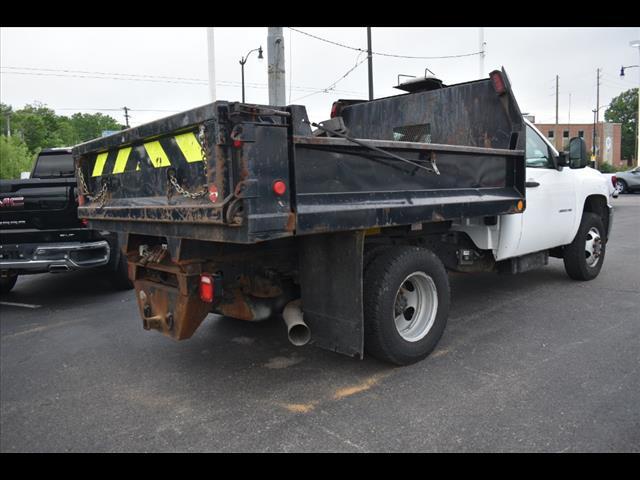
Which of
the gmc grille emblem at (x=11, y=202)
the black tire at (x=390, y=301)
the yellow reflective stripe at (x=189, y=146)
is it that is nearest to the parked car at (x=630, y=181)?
the black tire at (x=390, y=301)

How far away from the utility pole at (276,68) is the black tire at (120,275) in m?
4.52

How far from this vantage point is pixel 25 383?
4.03 meters

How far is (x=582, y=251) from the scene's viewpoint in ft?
21.9

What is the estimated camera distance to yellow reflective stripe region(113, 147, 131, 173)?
12.8ft

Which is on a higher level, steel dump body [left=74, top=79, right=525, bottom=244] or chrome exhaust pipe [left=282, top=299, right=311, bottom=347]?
steel dump body [left=74, top=79, right=525, bottom=244]

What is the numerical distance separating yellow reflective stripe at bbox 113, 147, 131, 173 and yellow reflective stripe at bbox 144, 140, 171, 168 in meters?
0.33

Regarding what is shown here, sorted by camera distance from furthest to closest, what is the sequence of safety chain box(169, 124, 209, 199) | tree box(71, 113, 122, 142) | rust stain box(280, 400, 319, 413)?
tree box(71, 113, 122, 142)
rust stain box(280, 400, 319, 413)
safety chain box(169, 124, 209, 199)

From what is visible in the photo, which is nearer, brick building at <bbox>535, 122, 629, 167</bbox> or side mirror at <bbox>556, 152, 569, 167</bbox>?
side mirror at <bbox>556, 152, 569, 167</bbox>

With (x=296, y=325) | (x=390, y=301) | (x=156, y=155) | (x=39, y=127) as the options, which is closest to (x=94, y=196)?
(x=156, y=155)

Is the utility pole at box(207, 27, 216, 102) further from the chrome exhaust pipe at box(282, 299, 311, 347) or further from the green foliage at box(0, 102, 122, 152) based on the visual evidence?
the green foliage at box(0, 102, 122, 152)

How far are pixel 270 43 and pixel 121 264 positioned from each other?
5.32 metres

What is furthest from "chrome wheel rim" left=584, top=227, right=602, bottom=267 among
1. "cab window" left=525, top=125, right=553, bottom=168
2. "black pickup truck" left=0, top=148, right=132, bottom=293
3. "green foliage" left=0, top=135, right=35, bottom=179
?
"green foliage" left=0, top=135, right=35, bottom=179

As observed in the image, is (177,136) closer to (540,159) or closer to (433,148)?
(433,148)

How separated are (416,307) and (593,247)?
386 cm
